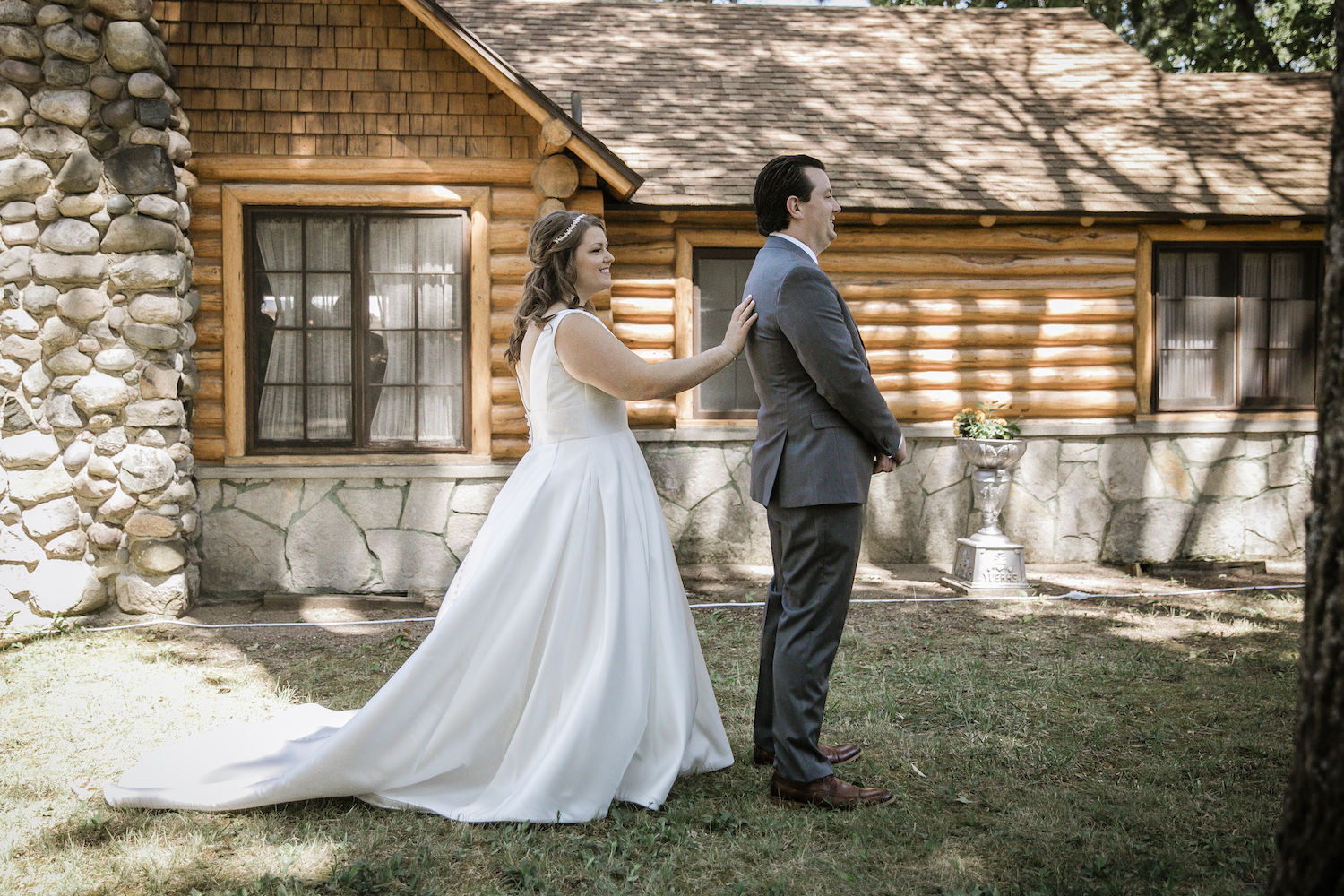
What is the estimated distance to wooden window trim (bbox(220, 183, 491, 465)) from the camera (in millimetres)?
7184

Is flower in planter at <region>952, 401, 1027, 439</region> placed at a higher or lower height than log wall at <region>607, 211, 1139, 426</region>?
lower

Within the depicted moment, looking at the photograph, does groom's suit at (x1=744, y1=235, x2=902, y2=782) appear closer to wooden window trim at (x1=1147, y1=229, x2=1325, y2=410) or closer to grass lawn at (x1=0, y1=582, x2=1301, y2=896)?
grass lawn at (x1=0, y1=582, x2=1301, y2=896)

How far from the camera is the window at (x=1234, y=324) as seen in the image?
894cm

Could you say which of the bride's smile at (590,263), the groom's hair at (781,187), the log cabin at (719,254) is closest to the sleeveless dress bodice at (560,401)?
the bride's smile at (590,263)

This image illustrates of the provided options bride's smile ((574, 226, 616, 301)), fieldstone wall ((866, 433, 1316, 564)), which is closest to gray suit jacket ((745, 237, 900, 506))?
bride's smile ((574, 226, 616, 301))

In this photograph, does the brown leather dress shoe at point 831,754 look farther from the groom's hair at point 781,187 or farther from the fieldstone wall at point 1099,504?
the fieldstone wall at point 1099,504

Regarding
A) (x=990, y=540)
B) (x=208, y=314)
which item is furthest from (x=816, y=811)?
(x=208, y=314)

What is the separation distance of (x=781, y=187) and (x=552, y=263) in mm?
849

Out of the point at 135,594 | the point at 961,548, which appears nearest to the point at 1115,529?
the point at 961,548

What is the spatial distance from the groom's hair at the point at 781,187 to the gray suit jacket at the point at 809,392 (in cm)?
8

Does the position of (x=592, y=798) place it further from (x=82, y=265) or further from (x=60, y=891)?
Answer: (x=82, y=265)

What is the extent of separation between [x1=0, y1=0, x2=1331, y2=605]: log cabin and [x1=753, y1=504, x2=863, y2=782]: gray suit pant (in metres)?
4.24

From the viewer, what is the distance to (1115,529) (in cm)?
875

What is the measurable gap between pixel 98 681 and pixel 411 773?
2.78m
